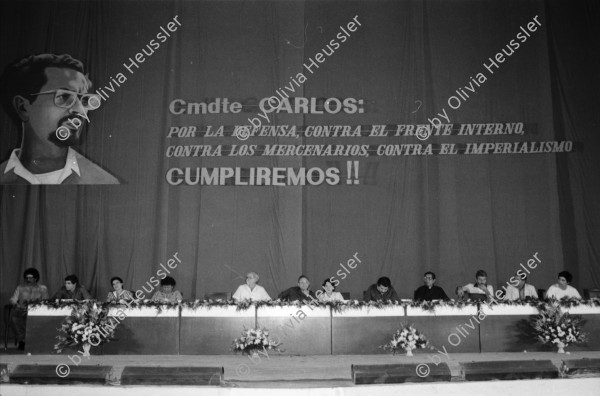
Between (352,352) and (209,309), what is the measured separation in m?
1.70

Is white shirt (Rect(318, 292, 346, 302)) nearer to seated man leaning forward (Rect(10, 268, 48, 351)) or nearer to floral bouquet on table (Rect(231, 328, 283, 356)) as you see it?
floral bouquet on table (Rect(231, 328, 283, 356))

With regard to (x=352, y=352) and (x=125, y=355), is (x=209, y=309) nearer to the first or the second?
(x=125, y=355)

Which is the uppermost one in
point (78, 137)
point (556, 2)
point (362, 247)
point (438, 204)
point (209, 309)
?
point (556, 2)

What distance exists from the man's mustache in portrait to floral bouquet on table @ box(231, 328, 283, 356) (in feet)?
16.9

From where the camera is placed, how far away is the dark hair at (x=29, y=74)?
10125 millimetres

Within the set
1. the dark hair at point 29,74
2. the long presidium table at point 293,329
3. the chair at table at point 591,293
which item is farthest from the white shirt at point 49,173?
the chair at table at point 591,293

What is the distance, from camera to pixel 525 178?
9.75m

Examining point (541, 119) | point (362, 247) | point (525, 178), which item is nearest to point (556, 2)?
point (541, 119)

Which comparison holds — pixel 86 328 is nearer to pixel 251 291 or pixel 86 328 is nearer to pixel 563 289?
pixel 251 291

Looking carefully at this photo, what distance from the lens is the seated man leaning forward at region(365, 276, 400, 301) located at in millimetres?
7750

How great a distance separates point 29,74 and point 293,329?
6607mm

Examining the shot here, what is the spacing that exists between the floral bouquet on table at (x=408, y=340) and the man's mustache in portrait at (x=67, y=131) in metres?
6.28

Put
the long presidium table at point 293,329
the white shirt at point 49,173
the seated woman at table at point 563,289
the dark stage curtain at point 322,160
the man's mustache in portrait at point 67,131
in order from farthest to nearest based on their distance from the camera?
the man's mustache in portrait at point 67,131, the white shirt at point 49,173, the dark stage curtain at point 322,160, the seated woman at table at point 563,289, the long presidium table at point 293,329

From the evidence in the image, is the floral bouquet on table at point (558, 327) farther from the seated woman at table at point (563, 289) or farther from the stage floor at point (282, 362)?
the seated woman at table at point (563, 289)
